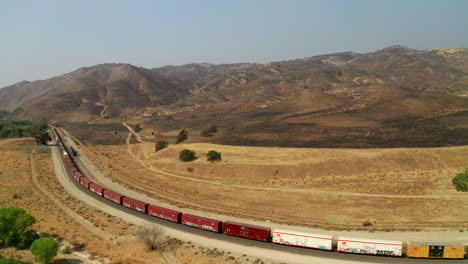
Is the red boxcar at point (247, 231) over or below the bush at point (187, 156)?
below

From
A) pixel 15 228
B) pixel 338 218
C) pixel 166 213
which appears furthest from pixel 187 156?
pixel 15 228

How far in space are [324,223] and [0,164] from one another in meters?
78.8

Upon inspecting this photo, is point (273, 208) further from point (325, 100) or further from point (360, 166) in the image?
point (325, 100)

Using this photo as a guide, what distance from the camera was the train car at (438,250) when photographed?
3066cm

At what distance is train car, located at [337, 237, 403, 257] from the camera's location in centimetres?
3127

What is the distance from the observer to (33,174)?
2795 inches

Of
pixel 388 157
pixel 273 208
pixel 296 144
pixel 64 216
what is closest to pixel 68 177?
pixel 64 216

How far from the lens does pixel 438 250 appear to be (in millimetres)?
30812

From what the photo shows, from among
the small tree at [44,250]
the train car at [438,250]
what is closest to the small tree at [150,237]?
the small tree at [44,250]

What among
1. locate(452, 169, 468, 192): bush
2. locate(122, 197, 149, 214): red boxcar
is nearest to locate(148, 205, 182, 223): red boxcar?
locate(122, 197, 149, 214): red boxcar

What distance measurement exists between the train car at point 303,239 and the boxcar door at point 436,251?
9369 millimetres

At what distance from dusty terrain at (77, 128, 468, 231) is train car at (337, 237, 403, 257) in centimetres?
834

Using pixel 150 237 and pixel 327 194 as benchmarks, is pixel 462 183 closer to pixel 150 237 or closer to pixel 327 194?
pixel 327 194

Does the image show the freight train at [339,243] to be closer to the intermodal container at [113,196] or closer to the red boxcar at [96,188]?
the intermodal container at [113,196]
